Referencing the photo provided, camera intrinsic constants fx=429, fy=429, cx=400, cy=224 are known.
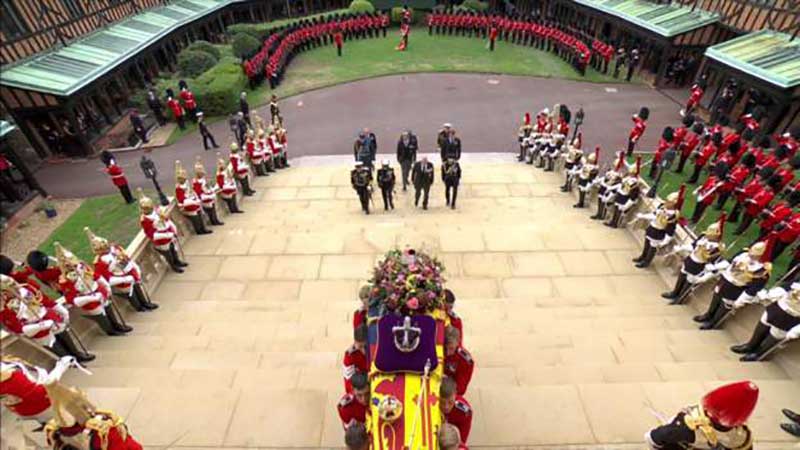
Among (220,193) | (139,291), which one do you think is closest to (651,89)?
(220,193)

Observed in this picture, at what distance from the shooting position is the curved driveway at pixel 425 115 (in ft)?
54.2

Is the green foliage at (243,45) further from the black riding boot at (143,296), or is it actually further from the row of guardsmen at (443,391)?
the row of guardsmen at (443,391)

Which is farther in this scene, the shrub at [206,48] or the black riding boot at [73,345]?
the shrub at [206,48]

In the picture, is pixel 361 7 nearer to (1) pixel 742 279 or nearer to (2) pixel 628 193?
(2) pixel 628 193

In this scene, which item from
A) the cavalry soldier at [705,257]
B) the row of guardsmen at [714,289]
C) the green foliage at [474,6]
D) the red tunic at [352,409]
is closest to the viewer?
the row of guardsmen at [714,289]

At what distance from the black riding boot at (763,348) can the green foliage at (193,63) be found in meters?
24.0

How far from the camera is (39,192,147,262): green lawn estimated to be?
12.3 m

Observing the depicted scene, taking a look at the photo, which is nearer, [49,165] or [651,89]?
Answer: [49,165]

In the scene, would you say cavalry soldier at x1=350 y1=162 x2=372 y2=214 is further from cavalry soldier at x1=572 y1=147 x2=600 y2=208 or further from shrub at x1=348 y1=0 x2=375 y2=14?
shrub at x1=348 y1=0 x2=375 y2=14

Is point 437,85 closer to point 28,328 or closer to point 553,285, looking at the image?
point 553,285

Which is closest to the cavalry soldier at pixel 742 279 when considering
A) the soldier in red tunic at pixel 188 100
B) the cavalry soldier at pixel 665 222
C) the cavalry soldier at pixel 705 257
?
the cavalry soldier at pixel 705 257

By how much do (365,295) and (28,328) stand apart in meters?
4.48

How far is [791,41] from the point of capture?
15.8 metres

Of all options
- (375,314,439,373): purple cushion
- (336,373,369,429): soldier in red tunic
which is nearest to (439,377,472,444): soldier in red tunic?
(375,314,439,373): purple cushion
